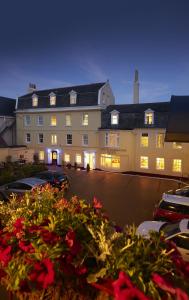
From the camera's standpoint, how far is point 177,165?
2866 centimetres

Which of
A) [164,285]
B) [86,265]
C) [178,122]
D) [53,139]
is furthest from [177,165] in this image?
[164,285]

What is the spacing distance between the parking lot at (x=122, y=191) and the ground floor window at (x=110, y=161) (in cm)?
195

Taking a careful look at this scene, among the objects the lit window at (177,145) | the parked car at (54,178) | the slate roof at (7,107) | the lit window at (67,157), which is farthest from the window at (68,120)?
the lit window at (177,145)

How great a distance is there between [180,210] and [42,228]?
34.5 feet

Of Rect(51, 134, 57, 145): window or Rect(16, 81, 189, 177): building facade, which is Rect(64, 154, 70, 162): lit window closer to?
Rect(16, 81, 189, 177): building facade

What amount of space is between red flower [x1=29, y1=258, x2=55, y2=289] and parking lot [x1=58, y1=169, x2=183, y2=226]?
964 cm

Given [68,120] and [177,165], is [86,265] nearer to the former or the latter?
[177,165]

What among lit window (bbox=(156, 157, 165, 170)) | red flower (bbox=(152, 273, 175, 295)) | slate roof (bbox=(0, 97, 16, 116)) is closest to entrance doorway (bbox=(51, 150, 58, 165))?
slate roof (bbox=(0, 97, 16, 116))

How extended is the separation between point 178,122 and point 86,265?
2000 cm

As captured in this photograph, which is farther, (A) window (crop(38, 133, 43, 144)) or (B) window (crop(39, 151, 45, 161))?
(A) window (crop(38, 133, 43, 144))

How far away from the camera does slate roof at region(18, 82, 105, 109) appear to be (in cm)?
3300

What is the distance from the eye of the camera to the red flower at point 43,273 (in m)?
2.25

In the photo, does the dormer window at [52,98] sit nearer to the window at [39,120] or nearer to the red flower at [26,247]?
the window at [39,120]

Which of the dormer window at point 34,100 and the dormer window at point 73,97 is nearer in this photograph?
the dormer window at point 73,97
